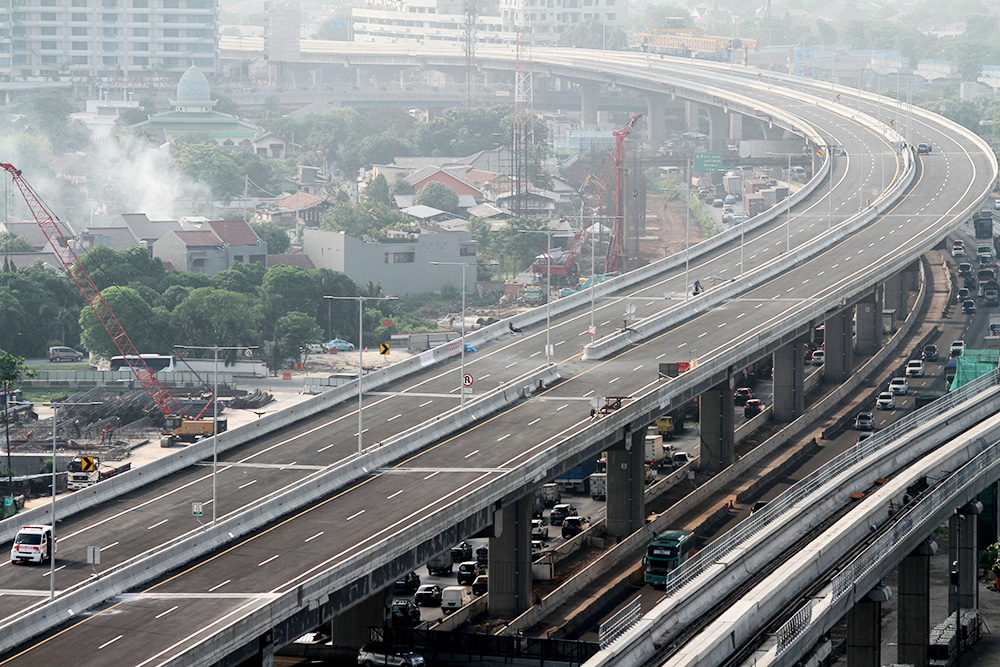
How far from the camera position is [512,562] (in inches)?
3939

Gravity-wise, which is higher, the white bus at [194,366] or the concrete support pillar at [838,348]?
the concrete support pillar at [838,348]

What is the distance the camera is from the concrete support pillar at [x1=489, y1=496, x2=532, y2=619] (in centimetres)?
10000

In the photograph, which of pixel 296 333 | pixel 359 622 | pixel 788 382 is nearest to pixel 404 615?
pixel 359 622

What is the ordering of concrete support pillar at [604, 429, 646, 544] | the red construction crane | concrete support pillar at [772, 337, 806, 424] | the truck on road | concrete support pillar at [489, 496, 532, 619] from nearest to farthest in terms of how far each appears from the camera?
concrete support pillar at [489, 496, 532, 619]
concrete support pillar at [604, 429, 646, 544]
the truck on road
the red construction crane
concrete support pillar at [772, 337, 806, 424]

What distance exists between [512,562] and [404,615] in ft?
24.5

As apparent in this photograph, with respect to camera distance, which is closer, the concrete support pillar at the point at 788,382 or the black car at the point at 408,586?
the black car at the point at 408,586

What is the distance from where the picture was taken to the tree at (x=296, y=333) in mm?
182000

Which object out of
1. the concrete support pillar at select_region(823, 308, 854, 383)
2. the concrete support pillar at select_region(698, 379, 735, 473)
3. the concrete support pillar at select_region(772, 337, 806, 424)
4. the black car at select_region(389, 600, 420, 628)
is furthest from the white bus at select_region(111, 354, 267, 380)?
the black car at select_region(389, 600, 420, 628)

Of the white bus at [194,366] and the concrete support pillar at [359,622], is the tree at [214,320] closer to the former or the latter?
the white bus at [194,366]

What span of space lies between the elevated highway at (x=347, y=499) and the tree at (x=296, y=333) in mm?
36273

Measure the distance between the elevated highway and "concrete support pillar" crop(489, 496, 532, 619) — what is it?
7.06ft

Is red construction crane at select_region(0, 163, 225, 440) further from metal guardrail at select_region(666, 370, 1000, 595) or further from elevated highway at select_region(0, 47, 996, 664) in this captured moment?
metal guardrail at select_region(666, 370, 1000, 595)

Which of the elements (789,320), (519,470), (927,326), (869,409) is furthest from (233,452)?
(927,326)

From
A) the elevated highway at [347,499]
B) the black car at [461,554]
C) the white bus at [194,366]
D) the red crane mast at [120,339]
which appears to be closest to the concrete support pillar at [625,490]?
the elevated highway at [347,499]
